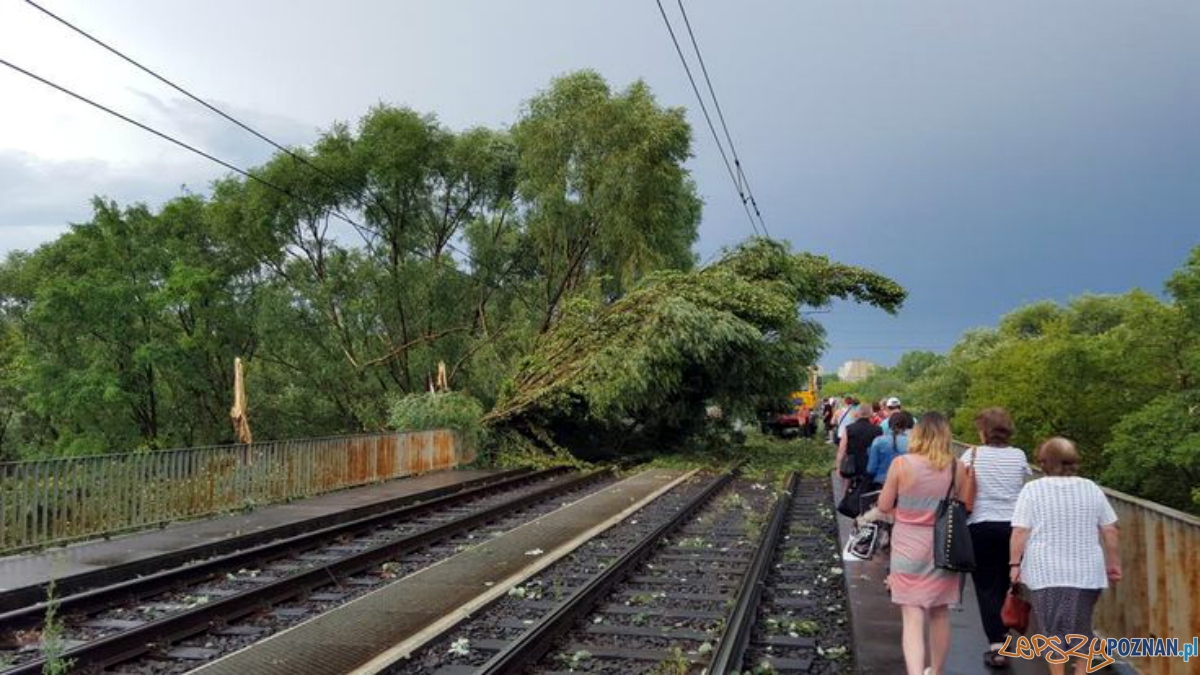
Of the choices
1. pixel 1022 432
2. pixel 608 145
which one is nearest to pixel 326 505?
pixel 608 145

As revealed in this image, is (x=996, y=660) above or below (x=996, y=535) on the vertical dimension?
below

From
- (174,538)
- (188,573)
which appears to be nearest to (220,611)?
(188,573)

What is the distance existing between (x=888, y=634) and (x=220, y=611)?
18.7 ft

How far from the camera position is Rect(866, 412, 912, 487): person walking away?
795 cm

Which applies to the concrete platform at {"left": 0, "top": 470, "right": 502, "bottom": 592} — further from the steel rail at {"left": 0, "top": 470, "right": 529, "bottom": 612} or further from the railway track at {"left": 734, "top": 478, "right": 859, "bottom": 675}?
the railway track at {"left": 734, "top": 478, "right": 859, "bottom": 675}

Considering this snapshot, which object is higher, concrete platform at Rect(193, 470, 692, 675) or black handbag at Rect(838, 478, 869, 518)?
black handbag at Rect(838, 478, 869, 518)

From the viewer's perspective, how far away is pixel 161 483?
1216cm

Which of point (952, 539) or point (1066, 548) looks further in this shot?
point (952, 539)

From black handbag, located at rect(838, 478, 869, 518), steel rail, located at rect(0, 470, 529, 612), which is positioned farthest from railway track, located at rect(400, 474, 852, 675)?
steel rail, located at rect(0, 470, 529, 612)

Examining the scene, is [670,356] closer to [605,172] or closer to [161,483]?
[605,172]

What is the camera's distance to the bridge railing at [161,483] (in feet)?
33.2

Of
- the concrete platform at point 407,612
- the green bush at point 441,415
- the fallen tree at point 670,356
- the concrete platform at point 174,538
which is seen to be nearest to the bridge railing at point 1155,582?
the concrete platform at point 407,612

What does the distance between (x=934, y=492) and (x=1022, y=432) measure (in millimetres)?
29956

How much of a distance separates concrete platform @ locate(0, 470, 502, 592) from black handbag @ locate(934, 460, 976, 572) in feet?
26.9
